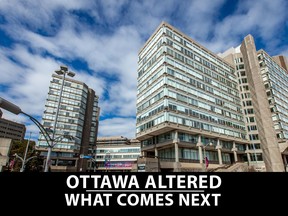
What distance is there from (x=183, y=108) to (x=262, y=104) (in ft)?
104

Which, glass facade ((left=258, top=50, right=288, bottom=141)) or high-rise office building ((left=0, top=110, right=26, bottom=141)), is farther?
high-rise office building ((left=0, top=110, right=26, bottom=141))

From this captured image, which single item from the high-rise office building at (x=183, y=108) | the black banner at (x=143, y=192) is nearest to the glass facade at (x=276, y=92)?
the high-rise office building at (x=183, y=108)

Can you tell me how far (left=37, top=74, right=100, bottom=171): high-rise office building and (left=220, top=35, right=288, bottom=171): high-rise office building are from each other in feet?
194

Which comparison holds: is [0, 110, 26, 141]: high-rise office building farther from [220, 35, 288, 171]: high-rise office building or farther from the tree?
[220, 35, 288, 171]: high-rise office building

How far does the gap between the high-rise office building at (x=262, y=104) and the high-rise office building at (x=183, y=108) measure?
4522mm

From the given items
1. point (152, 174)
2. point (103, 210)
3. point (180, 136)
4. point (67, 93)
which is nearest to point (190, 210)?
point (152, 174)

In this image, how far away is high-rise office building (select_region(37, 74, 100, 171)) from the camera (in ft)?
218

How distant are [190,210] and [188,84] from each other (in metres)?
41.1

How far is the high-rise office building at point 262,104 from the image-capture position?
168 feet

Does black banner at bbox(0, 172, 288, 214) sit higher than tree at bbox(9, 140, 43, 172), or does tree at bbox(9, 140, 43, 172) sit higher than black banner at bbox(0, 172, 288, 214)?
tree at bbox(9, 140, 43, 172)

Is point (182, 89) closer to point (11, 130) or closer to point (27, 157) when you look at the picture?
point (27, 157)

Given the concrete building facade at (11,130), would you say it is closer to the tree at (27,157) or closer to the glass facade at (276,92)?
the tree at (27,157)

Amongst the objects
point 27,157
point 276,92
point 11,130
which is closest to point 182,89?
point 276,92

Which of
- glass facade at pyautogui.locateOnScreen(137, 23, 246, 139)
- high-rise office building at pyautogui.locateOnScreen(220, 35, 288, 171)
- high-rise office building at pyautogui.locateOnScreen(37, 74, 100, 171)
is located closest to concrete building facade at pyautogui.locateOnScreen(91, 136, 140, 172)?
high-rise office building at pyautogui.locateOnScreen(37, 74, 100, 171)
